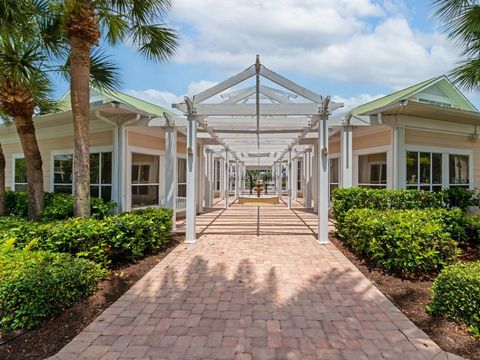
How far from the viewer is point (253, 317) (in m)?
3.34

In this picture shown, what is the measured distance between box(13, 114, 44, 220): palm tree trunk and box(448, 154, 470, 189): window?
485 inches

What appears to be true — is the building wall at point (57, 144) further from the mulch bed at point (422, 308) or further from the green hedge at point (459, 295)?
the green hedge at point (459, 295)

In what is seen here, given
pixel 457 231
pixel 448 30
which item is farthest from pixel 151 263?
pixel 448 30

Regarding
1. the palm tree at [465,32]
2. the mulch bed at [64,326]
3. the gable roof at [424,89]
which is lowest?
the mulch bed at [64,326]

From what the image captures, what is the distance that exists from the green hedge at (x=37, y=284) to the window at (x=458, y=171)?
11.2 metres

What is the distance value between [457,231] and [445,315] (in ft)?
10.2

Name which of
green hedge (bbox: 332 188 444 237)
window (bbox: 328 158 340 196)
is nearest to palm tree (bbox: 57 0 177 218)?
green hedge (bbox: 332 188 444 237)

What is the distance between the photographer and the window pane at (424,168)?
371 inches

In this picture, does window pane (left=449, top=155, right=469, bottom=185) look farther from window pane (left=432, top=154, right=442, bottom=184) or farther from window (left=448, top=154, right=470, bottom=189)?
window pane (left=432, top=154, right=442, bottom=184)

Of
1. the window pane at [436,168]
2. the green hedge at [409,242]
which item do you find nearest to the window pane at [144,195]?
the green hedge at [409,242]

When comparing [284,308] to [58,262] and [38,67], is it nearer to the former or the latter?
[58,262]

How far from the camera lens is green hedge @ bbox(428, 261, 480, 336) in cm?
296

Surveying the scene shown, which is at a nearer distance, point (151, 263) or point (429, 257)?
point (429, 257)

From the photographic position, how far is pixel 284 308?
3.57m
